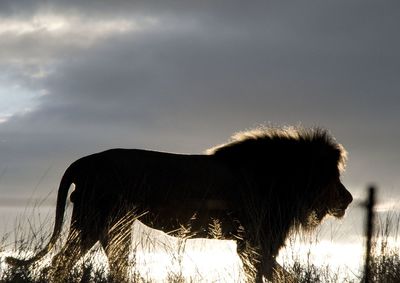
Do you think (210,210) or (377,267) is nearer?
(377,267)

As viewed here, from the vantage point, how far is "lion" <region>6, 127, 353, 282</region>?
927 cm

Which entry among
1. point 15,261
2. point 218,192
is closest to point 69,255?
point 15,261

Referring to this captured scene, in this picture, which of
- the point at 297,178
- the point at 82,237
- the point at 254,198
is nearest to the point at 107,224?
the point at 82,237

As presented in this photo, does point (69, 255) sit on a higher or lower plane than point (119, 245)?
lower

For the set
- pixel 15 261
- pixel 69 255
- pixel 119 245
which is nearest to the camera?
pixel 15 261

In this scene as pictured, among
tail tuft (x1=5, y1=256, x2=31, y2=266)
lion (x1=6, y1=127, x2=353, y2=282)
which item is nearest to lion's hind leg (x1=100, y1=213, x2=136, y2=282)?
lion (x1=6, y1=127, x2=353, y2=282)

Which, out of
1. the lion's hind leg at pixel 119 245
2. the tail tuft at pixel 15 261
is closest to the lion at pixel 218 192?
the lion's hind leg at pixel 119 245

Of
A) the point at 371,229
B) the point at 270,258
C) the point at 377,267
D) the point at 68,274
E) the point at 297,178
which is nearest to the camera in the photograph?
the point at 371,229

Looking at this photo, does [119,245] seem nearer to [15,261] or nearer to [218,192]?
[15,261]

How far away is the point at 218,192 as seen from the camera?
10469 mm

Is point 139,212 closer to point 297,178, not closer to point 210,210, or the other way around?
point 210,210

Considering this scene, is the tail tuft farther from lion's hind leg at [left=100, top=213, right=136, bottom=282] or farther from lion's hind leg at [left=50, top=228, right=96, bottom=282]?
lion's hind leg at [left=100, top=213, right=136, bottom=282]

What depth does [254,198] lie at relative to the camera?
35.3ft

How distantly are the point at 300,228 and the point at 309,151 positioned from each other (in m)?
1.22
